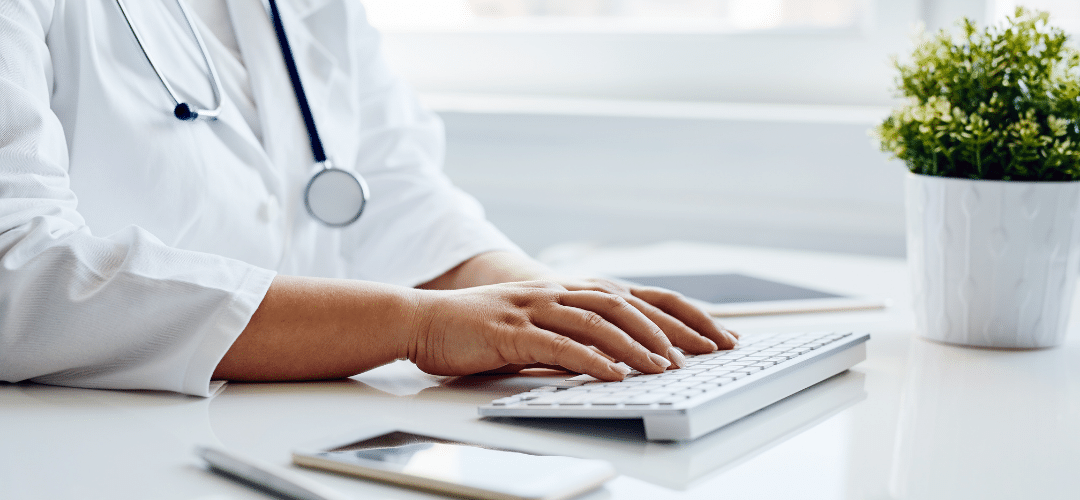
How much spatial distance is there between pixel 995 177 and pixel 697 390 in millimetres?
431

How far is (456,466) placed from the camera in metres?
0.47

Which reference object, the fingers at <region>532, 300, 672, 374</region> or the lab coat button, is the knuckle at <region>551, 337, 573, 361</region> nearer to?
the fingers at <region>532, 300, 672, 374</region>

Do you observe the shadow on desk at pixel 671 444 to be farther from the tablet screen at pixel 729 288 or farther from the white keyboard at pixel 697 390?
the tablet screen at pixel 729 288

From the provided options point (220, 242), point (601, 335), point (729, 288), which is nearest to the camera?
point (601, 335)

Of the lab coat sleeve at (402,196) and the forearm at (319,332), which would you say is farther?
the lab coat sleeve at (402,196)

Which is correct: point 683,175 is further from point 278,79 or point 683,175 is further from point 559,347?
point 559,347

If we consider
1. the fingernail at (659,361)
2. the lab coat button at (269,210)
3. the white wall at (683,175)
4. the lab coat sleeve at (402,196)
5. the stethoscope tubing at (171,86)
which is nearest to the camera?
the fingernail at (659,361)

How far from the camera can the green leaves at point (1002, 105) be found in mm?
816

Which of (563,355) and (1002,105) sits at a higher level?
(1002,105)

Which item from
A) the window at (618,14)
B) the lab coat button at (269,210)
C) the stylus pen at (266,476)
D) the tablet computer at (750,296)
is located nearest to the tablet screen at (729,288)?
the tablet computer at (750,296)

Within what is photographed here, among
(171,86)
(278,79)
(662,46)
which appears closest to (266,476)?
(171,86)

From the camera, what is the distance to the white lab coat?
64 cm

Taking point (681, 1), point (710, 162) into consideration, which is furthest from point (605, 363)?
point (681, 1)

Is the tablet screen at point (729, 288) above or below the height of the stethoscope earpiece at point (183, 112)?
below
